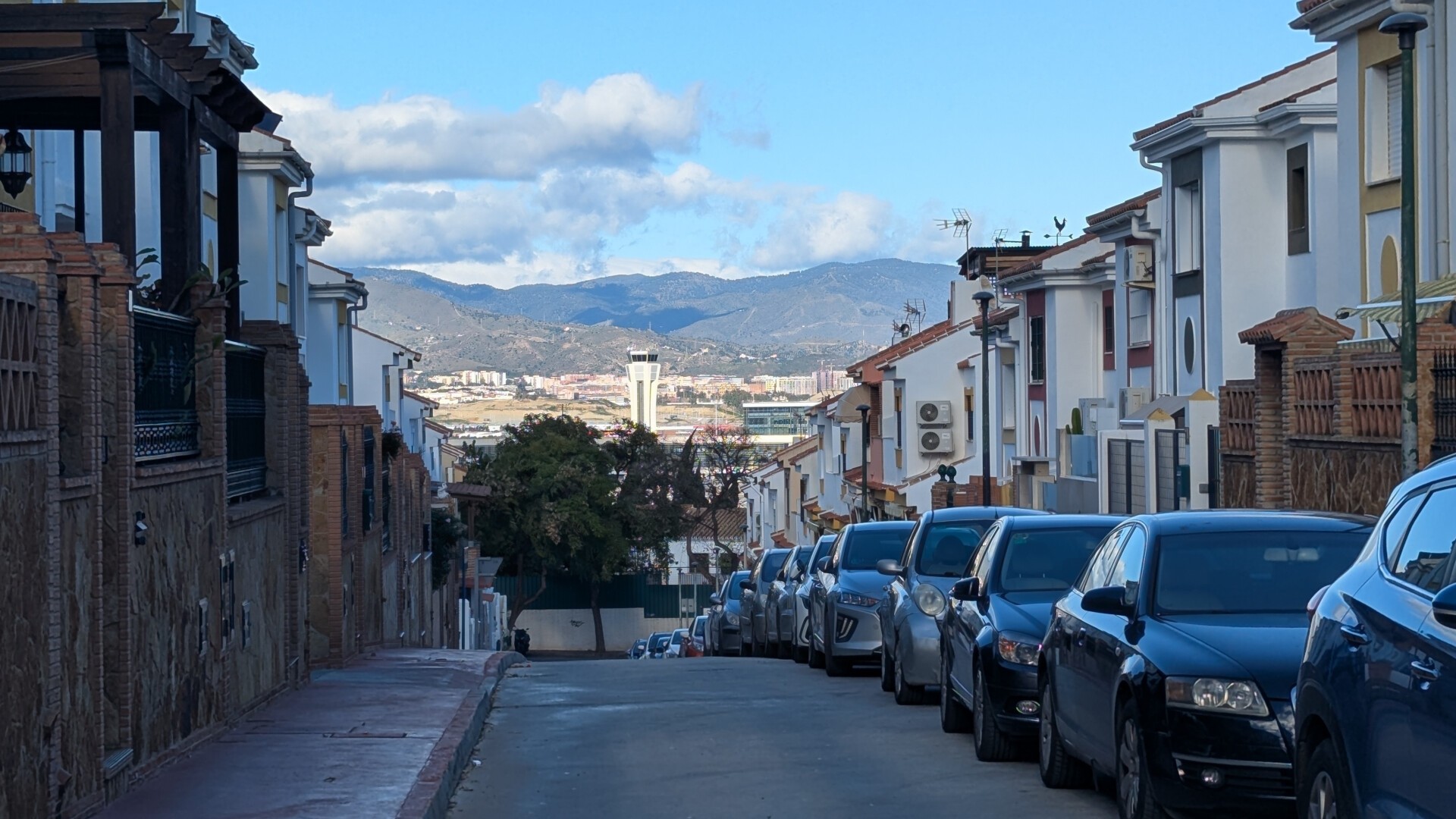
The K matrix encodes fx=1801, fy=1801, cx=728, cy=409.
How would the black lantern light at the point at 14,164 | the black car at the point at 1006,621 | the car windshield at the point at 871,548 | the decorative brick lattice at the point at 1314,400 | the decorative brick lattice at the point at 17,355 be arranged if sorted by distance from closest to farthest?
the decorative brick lattice at the point at 17,355, the black car at the point at 1006,621, the black lantern light at the point at 14,164, the decorative brick lattice at the point at 1314,400, the car windshield at the point at 871,548

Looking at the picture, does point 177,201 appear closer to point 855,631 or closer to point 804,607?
point 855,631

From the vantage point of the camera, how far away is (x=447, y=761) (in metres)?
11.6

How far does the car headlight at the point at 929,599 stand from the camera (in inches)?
586

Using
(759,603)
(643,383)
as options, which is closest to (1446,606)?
(759,603)

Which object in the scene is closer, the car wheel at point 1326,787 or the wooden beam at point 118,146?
the car wheel at point 1326,787

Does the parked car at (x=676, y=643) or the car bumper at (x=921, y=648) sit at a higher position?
the car bumper at (x=921, y=648)

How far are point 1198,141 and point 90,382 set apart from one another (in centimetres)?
2355

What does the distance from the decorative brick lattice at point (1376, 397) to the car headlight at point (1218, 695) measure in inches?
369

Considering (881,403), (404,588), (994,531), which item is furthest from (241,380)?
(881,403)

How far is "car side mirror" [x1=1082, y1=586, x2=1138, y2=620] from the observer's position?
8.83m

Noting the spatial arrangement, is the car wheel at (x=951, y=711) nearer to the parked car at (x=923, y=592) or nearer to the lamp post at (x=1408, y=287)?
the parked car at (x=923, y=592)

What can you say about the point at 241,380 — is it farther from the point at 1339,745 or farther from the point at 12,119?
the point at 1339,745

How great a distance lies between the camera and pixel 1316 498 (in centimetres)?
1886

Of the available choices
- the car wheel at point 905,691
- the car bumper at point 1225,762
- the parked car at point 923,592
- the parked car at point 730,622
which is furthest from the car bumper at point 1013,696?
the parked car at point 730,622
